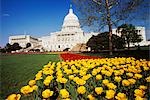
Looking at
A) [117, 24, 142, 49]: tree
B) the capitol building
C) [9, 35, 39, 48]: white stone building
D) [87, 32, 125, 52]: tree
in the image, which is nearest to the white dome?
the capitol building

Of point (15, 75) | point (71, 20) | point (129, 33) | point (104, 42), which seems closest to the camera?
point (15, 75)

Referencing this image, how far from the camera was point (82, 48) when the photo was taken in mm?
70062

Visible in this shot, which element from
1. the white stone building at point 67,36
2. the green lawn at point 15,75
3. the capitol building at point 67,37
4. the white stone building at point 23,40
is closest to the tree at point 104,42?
the green lawn at point 15,75

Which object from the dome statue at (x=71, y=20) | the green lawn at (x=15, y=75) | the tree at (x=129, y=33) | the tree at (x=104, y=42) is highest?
the dome statue at (x=71, y=20)

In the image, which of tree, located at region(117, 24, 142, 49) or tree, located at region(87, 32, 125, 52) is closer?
tree, located at region(87, 32, 125, 52)

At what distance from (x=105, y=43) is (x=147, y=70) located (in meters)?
38.0

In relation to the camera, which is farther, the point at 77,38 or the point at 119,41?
the point at 77,38

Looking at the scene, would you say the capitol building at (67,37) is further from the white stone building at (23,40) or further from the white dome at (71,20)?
the white stone building at (23,40)

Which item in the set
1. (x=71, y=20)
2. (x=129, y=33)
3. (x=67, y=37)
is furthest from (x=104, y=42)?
(x=67, y=37)

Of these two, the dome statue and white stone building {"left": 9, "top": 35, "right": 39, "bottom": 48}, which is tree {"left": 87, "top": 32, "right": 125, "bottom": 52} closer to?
the dome statue

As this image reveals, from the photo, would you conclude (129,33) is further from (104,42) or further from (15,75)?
(15,75)

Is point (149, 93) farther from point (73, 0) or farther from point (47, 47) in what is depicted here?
point (47, 47)

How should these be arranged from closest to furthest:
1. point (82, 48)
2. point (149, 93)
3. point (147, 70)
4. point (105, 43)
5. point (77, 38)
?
1. point (149, 93)
2. point (147, 70)
3. point (105, 43)
4. point (82, 48)
5. point (77, 38)

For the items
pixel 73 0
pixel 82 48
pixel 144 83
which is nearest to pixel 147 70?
pixel 144 83
